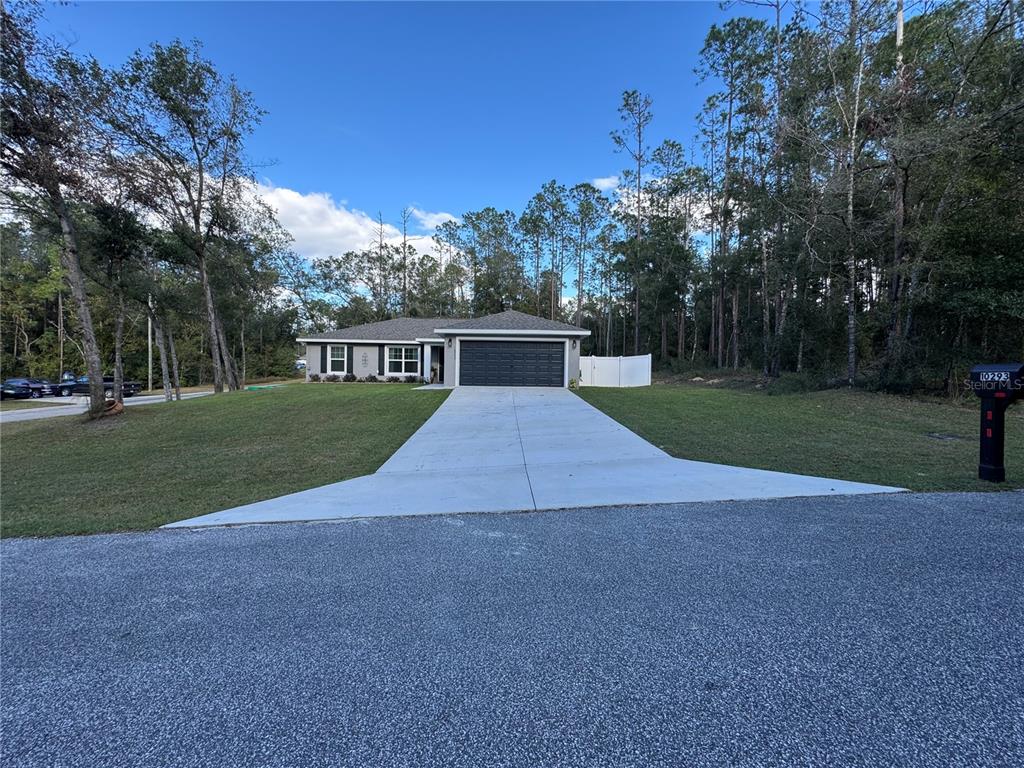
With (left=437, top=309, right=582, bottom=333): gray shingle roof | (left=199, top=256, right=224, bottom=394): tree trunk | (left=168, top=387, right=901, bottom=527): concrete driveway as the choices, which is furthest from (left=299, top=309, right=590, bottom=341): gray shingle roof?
(left=168, top=387, right=901, bottom=527): concrete driveway

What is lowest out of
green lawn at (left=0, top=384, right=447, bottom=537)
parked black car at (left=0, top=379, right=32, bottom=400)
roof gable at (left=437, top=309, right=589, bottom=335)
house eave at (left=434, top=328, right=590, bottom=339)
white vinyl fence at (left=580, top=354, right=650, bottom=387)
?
green lawn at (left=0, top=384, right=447, bottom=537)

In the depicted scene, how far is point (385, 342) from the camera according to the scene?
946 inches

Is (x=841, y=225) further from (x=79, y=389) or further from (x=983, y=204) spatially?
(x=79, y=389)

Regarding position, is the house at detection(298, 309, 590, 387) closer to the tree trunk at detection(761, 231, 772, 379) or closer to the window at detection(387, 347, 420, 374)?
the window at detection(387, 347, 420, 374)

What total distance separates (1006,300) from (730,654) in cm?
1354

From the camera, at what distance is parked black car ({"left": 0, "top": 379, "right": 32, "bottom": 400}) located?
2553cm

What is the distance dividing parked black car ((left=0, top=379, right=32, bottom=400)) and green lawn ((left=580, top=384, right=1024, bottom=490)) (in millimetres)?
31937

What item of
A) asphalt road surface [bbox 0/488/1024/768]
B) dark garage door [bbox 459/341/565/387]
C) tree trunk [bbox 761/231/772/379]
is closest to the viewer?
asphalt road surface [bbox 0/488/1024/768]

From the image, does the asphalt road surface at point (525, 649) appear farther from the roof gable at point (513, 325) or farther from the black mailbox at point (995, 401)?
the roof gable at point (513, 325)

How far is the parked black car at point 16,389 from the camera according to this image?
25.5m

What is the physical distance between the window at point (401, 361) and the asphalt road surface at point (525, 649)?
20.6 meters

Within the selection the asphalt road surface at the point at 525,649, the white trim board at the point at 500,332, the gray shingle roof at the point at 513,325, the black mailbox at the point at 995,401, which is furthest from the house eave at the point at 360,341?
the black mailbox at the point at 995,401

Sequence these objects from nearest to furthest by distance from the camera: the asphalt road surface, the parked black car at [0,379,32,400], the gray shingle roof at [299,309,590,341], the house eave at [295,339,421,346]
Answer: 1. the asphalt road surface
2. the gray shingle roof at [299,309,590,341]
3. the house eave at [295,339,421,346]
4. the parked black car at [0,379,32,400]

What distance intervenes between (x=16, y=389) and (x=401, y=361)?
21640 millimetres
